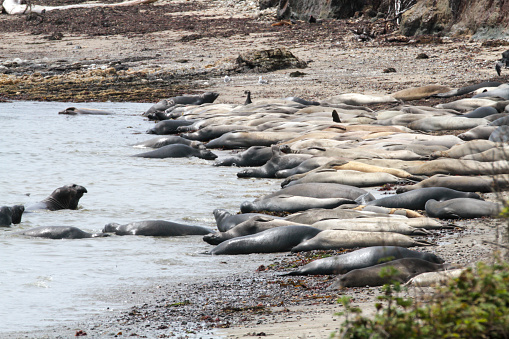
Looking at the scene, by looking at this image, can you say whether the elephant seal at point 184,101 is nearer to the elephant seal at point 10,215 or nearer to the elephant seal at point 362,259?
the elephant seal at point 10,215

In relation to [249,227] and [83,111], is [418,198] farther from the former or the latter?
[83,111]

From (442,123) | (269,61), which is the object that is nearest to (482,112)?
(442,123)

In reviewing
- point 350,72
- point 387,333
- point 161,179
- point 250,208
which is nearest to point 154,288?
point 250,208

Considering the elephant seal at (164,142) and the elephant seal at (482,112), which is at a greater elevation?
the elephant seal at (482,112)

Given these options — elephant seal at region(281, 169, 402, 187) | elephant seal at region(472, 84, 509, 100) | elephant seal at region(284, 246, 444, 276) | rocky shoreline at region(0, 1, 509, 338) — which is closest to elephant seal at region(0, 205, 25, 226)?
rocky shoreline at region(0, 1, 509, 338)

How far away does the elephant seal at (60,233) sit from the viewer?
6281 mm

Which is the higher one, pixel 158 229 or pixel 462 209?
pixel 462 209

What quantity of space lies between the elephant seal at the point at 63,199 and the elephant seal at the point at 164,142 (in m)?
3.73

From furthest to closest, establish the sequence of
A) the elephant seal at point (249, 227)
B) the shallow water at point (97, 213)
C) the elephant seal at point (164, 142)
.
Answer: the elephant seal at point (164, 142) → the elephant seal at point (249, 227) → the shallow water at point (97, 213)

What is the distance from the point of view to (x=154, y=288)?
186 inches

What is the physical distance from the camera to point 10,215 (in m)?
6.86

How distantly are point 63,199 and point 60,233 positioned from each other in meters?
1.55

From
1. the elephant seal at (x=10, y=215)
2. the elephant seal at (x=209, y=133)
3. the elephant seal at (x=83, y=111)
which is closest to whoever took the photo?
the elephant seal at (x=10, y=215)

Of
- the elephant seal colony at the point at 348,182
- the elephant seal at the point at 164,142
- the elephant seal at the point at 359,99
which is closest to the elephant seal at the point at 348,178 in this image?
the elephant seal colony at the point at 348,182
